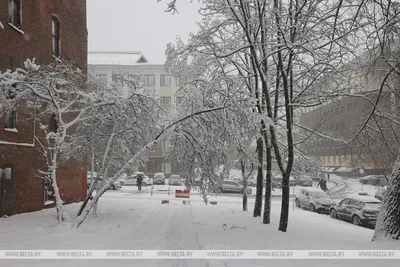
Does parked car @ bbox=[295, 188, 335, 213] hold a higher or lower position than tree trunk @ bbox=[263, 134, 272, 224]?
lower

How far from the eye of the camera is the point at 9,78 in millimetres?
10914

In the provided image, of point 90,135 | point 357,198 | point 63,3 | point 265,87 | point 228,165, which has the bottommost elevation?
point 357,198

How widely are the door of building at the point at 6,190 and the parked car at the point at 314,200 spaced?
53.2 ft

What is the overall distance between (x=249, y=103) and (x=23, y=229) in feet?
24.3

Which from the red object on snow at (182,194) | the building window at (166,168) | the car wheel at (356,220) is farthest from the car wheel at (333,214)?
the building window at (166,168)

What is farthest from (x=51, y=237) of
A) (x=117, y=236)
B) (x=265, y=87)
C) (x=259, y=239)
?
(x=265, y=87)

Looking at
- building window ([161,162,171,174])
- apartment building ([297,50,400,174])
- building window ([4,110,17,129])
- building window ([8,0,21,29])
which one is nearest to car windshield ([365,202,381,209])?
apartment building ([297,50,400,174])

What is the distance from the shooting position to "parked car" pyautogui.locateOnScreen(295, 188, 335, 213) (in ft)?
75.9

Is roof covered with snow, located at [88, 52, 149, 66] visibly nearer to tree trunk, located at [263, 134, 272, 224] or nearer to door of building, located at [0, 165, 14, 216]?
door of building, located at [0, 165, 14, 216]

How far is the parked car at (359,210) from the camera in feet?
59.0

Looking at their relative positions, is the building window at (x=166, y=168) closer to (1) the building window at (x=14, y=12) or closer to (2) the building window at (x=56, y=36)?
(2) the building window at (x=56, y=36)

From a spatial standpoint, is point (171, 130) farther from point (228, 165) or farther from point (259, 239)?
point (259, 239)

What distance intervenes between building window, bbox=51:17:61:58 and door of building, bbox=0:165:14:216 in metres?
7.05

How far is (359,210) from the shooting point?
18438 mm
